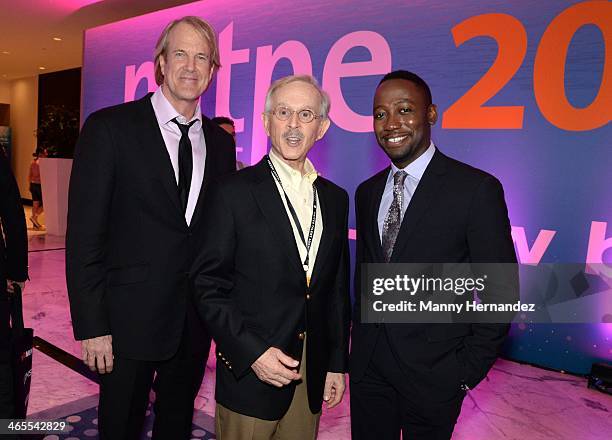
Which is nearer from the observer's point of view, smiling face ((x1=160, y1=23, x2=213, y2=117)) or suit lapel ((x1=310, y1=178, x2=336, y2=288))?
suit lapel ((x1=310, y1=178, x2=336, y2=288))

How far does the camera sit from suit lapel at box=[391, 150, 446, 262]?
66.2 inches

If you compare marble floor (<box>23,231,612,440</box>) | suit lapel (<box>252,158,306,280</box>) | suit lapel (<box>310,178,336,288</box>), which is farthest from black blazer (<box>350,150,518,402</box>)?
marble floor (<box>23,231,612,440</box>)

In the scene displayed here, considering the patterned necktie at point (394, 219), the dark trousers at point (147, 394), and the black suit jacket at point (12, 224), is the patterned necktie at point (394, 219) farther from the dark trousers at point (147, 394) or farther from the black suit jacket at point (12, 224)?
the black suit jacket at point (12, 224)

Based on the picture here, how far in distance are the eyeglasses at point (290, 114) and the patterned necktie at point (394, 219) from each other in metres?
0.42

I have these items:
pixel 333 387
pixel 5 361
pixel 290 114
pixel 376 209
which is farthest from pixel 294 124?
pixel 5 361

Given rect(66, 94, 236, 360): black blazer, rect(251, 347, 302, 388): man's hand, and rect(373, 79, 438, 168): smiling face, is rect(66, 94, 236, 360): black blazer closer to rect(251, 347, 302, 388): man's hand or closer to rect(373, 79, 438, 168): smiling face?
rect(251, 347, 302, 388): man's hand

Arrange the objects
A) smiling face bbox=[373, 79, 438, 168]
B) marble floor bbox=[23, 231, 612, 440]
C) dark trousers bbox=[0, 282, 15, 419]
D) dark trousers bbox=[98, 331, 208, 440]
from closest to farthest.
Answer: smiling face bbox=[373, 79, 438, 168] → dark trousers bbox=[98, 331, 208, 440] → dark trousers bbox=[0, 282, 15, 419] → marble floor bbox=[23, 231, 612, 440]

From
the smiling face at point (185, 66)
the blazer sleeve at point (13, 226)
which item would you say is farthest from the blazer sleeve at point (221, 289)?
the blazer sleeve at point (13, 226)

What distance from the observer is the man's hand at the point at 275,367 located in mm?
1469

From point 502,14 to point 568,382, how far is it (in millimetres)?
3155

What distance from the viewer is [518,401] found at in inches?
139

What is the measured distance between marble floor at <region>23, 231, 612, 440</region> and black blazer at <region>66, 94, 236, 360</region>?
1.49m

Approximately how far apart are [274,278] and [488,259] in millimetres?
721

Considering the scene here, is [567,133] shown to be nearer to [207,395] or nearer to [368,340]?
[368,340]
